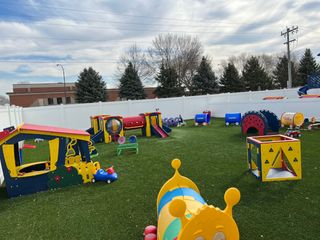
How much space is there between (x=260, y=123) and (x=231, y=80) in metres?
25.1

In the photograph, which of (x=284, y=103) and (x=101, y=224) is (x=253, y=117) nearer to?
(x=284, y=103)

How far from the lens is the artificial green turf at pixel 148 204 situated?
11.4ft

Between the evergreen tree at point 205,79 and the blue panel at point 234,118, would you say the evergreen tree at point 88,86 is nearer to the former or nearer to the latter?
the evergreen tree at point 205,79

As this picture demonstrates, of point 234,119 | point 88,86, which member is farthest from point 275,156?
point 88,86

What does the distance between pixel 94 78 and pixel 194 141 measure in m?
20.6

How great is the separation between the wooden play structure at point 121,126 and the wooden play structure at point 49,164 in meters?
5.16

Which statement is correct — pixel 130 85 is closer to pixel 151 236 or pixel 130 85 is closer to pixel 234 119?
pixel 234 119

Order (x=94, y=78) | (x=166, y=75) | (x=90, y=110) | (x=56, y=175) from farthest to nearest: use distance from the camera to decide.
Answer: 1. (x=166, y=75)
2. (x=94, y=78)
3. (x=90, y=110)
4. (x=56, y=175)

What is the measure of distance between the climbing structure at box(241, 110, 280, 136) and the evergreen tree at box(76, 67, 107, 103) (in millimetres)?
20590

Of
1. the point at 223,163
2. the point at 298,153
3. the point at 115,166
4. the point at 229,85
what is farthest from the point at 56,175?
the point at 229,85

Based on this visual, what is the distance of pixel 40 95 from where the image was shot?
161 feet

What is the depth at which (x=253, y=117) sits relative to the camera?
9.91m

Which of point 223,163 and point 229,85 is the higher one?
point 229,85

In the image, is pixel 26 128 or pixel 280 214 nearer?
pixel 280 214
